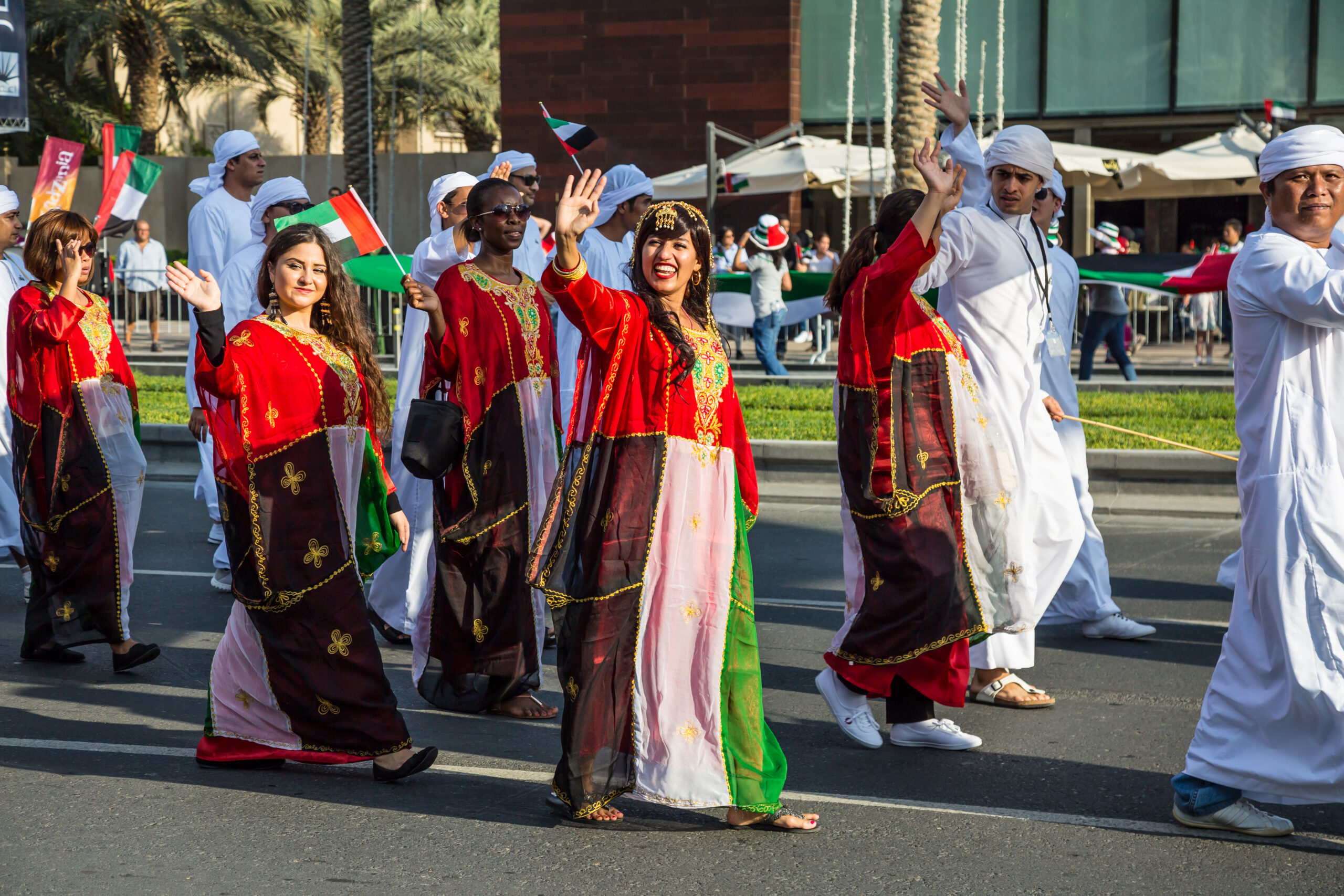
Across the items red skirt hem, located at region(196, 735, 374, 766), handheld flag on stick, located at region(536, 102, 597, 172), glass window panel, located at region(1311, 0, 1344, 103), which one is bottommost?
red skirt hem, located at region(196, 735, 374, 766)

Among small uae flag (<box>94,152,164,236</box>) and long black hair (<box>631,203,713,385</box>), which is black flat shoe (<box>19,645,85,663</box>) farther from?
small uae flag (<box>94,152,164,236</box>)

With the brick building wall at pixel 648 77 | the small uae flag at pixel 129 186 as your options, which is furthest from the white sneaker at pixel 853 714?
the brick building wall at pixel 648 77

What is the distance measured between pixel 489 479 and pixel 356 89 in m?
19.7

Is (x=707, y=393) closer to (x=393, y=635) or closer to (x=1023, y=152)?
(x=1023, y=152)

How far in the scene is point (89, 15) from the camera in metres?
28.9

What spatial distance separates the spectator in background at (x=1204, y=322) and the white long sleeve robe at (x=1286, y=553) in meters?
13.8

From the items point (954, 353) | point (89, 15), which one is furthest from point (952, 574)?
point (89, 15)

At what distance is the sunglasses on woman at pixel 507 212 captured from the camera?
534cm

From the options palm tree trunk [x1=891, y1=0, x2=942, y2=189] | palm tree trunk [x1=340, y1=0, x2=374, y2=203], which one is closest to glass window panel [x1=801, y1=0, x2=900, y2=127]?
palm tree trunk [x1=891, y1=0, x2=942, y2=189]

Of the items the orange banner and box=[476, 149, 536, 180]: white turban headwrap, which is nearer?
box=[476, 149, 536, 180]: white turban headwrap

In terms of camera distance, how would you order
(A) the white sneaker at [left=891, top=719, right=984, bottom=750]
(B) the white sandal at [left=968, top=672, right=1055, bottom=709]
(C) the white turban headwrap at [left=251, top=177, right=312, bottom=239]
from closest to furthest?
(A) the white sneaker at [left=891, top=719, right=984, bottom=750] → (B) the white sandal at [left=968, top=672, right=1055, bottom=709] → (C) the white turban headwrap at [left=251, top=177, right=312, bottom=239]

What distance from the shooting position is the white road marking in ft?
13.3

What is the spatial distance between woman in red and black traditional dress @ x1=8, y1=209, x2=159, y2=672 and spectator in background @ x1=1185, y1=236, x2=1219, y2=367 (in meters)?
13.9

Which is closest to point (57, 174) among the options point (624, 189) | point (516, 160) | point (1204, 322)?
point (516, 160)
